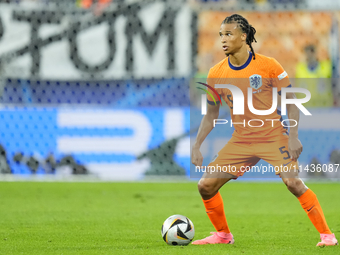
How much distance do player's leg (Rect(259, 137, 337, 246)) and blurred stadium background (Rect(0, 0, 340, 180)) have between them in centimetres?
598

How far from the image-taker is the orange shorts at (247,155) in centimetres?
475

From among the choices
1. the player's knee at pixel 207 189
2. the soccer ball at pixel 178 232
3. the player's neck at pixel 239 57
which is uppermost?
the player's neck at pixel 239 57

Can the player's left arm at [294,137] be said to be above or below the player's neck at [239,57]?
below

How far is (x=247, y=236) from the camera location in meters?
5.39

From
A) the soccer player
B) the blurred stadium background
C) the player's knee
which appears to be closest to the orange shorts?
the soccer player

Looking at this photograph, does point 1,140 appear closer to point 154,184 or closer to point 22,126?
point 22,126

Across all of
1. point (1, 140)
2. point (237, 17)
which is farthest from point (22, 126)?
point (237, 17)

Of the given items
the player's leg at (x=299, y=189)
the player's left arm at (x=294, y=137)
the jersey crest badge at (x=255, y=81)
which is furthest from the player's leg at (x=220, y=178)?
the jersey crest badge at (x=255, y=81)

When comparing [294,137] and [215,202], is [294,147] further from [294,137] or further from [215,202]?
[215,202]

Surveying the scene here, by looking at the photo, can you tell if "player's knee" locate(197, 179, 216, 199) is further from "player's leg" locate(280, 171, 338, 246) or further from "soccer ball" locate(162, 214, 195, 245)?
"player's leg" locate(280, 171, 338, 246)

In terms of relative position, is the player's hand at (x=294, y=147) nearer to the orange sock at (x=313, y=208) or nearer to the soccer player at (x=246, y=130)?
the soccer player at (x=246, y=130)

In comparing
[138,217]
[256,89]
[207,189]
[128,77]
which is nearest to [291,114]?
[256,89]

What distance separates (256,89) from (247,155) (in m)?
0.57

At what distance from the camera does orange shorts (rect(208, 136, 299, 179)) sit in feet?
15.6
